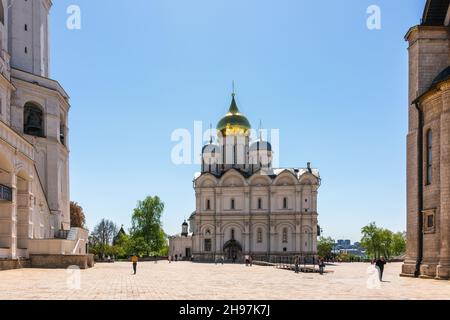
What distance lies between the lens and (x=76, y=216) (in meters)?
77.7

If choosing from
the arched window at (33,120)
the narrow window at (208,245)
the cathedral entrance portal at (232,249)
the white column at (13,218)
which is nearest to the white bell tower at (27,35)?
the arched window at (33,120)

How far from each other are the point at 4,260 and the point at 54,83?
64.5 feet

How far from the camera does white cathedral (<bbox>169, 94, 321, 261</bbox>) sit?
3228 inches

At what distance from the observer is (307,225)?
82062 millimetres

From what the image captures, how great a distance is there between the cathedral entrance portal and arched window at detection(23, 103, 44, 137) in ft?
138

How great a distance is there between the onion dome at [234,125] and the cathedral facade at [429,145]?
61.6 metres

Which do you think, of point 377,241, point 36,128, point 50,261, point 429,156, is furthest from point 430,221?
point 377,241

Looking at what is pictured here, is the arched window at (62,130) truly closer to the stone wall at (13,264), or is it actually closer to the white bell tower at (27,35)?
the white bell tower at (27,35)

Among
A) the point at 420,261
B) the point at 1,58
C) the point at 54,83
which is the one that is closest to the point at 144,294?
the point at 420,261

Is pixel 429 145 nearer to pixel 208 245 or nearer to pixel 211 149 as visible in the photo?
pixel 208 245

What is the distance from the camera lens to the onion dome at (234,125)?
9281 cm

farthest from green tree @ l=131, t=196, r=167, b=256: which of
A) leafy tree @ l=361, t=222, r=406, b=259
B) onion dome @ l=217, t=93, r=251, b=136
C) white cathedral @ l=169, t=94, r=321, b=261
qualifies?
leafy tree @ l=361, t=222, r=406, b=259

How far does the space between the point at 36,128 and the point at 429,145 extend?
3113 centimetres

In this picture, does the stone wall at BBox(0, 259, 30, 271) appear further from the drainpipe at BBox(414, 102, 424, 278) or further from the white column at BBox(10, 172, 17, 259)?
the drainpipe at BBox(414, 102, 424, 278)
